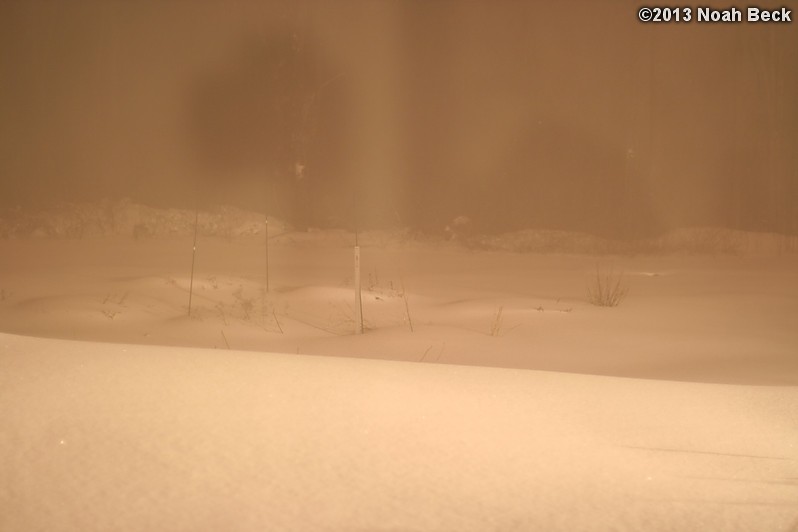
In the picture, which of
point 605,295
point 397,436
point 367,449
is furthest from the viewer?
point 605,295

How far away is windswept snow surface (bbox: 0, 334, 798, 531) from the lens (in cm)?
198

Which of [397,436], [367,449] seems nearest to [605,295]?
[397,436]

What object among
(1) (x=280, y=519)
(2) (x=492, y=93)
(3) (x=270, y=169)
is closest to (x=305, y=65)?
(3) (x=270, y=169)

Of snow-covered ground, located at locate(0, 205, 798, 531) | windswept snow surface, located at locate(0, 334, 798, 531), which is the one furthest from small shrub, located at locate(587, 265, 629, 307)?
windswept snow surface, located at locate(0, 334, 798, 531)

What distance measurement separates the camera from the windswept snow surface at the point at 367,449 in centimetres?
198

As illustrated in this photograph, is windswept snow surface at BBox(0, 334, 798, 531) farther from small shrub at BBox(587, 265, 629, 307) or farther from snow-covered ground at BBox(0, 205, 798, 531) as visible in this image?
small shrub at BBox(587, 265, 629, 307)

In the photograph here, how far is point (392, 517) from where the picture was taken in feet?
6.40

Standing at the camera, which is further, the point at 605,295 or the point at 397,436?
the point at 605,295

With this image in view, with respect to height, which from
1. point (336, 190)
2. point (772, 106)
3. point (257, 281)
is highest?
point (772, 106)

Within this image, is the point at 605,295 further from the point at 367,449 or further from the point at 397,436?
the point at 367,449

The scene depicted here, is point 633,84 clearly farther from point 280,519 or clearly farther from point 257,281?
point 280,519

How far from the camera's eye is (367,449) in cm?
237

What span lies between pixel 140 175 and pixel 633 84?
9.52 metres

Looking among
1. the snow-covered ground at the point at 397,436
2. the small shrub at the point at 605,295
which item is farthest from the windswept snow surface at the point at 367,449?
the small shrub at the point at 605,295
